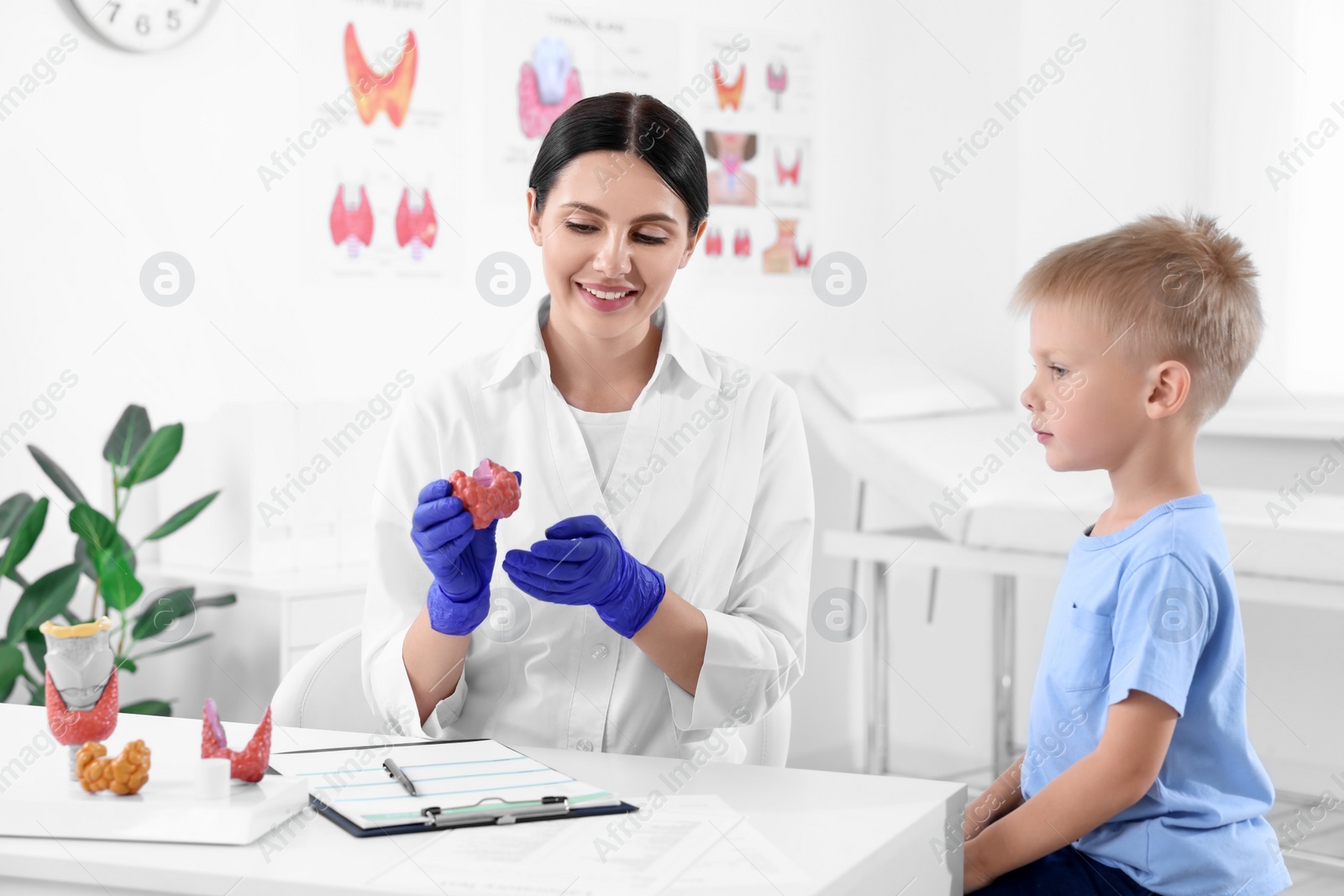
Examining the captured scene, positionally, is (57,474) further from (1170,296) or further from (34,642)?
(1170,296)

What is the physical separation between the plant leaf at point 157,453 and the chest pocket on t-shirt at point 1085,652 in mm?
1848

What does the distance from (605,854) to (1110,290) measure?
721 millimetres

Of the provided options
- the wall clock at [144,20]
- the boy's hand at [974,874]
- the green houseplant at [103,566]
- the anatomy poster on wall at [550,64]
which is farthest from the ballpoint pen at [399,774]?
the anatomy poster on wall at [550,64]

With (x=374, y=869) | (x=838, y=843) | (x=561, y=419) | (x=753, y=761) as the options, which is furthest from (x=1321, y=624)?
(x=374, y=869)

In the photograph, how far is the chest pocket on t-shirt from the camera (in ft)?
4.12

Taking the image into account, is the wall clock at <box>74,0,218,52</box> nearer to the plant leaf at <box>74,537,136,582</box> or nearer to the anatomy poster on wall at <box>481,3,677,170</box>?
the anatomy poster on wall at <box>481,3,677,170</box>

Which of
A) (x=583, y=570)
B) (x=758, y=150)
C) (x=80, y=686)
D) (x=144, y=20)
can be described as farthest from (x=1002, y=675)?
(x=80, y=686)

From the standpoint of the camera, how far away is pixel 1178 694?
1.18 metres

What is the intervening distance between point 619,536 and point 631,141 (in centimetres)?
46

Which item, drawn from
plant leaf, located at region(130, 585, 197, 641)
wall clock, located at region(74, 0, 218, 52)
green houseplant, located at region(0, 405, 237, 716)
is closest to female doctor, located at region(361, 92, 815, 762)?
green houseplant, located at region(0, 405, 237, 716)

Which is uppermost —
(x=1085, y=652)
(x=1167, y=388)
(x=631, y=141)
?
(x=631, y=141)

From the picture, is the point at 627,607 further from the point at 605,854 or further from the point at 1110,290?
the point at 1110,290

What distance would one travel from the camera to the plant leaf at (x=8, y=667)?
7.69ft

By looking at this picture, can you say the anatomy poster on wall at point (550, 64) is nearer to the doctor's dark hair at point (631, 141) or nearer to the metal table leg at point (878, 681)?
the metal table leg at point (878, 681)
